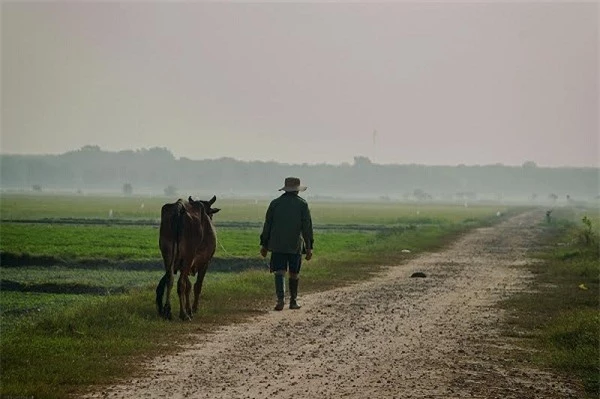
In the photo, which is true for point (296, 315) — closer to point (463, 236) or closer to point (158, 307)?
point (158, 307)

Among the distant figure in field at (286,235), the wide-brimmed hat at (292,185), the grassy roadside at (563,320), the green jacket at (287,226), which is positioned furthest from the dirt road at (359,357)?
the wide-brimmed hat at (292,185)

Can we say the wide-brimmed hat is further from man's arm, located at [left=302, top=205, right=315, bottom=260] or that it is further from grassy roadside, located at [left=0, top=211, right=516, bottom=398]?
grassy roadside, located at [left=0, top=211, right=516, bottom=398]

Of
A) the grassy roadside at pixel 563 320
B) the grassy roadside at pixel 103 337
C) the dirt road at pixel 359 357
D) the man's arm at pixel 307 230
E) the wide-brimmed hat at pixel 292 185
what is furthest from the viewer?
the wide-brimmed hat at pixel 292 185

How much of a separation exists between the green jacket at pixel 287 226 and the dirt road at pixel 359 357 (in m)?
1.26

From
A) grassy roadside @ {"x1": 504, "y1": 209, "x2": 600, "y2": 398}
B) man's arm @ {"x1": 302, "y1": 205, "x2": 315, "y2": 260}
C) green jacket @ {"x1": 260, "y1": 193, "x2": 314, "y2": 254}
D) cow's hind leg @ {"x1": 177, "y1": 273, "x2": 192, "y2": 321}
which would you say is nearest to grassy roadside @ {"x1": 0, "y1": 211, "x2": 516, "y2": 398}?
cow's hind leg @ {"x1": 177, "y1": 273, "x2": 192, "y2": 321}

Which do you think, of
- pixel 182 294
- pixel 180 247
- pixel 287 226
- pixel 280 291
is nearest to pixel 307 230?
pixel 287 226

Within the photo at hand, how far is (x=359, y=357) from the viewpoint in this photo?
13766 mm

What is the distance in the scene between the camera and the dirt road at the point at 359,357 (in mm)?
11555

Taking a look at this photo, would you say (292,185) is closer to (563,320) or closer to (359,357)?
(563,320)

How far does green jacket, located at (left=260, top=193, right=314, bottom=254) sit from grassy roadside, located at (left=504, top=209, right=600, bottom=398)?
4108mm

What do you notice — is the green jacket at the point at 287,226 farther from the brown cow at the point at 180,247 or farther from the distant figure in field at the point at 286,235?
the brown cow at the point at 180,247

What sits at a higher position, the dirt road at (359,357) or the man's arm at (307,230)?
the man's arm at (307,230)

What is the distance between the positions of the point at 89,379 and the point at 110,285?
17.4 meters

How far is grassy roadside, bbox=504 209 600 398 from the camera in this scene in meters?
13.9
